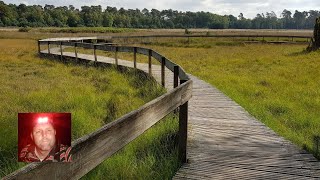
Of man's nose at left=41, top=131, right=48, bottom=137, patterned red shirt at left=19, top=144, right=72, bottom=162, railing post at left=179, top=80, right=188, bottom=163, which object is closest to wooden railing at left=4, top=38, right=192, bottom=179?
patterned red shirt at left=19, top=144, right=72, bottom=162

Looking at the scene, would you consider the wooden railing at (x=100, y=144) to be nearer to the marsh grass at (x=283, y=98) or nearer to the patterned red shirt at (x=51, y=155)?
the patterned red shirt at (x=51, y=155)

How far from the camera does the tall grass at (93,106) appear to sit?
172 inches

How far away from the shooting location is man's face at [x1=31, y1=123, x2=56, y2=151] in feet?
5.31

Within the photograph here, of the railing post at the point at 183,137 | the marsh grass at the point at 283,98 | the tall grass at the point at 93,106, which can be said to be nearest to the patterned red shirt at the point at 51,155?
the tall grass at the point at 93,106

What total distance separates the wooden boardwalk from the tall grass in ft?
1.15

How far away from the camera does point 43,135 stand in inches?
64.3

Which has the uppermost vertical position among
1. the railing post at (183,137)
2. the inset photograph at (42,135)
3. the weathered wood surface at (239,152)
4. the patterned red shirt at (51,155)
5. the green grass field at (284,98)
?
the inset photograph at (42,135)

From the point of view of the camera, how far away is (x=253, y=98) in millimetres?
9570

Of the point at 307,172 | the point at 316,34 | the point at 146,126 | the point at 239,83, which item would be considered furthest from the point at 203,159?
the point at 316,34

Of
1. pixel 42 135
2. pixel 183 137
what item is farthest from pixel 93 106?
pixel 42 135

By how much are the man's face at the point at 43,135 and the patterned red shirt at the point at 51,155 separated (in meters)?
0.04

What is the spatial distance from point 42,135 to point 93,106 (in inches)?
263

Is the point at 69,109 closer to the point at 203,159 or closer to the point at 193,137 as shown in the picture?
the point at 193,137

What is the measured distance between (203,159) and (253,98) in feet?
18.1
